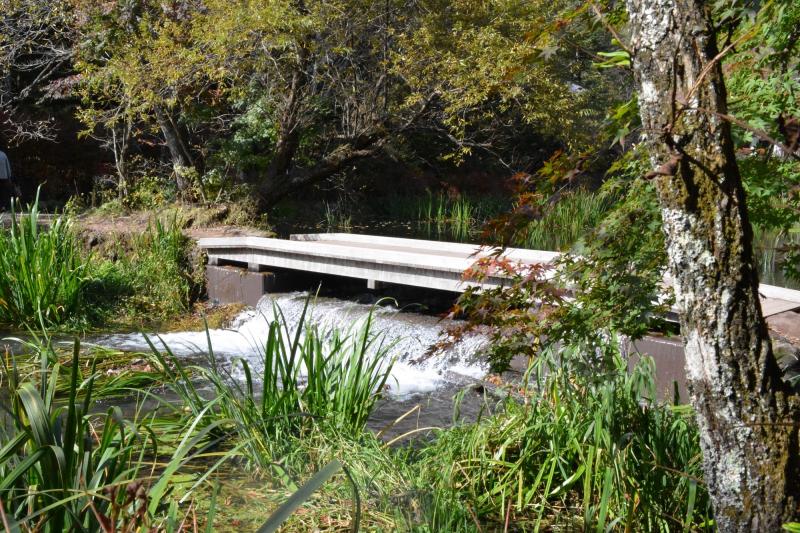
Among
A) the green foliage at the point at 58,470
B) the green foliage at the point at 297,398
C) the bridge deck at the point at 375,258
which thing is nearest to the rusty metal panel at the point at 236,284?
the bridge deck at the point at 375,258

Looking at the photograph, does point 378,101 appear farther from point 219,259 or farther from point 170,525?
point 170,525

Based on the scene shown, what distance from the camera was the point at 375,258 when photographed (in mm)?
7980

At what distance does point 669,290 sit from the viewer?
3533mm

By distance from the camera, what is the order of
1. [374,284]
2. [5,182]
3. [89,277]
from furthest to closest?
[5,182]
[89,277]
[374,284]

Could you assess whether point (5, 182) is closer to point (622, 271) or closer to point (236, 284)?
point (236, 284)

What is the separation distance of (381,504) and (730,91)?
186 cm

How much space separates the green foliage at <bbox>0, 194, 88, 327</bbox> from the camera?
23.9 ft

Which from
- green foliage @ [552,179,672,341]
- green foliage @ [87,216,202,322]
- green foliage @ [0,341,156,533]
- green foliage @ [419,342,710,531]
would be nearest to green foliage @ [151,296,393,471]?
green foliage @ [419,342,710,531]

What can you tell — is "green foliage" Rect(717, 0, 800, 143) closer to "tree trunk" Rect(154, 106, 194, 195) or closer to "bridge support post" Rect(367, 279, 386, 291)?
"bridge support post" Rect(367, 279, 386, 291)

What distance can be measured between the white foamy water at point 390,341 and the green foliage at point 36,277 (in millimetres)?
539

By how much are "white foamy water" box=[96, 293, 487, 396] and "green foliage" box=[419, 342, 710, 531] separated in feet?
6.98

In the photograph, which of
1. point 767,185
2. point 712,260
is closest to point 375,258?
point 767,185

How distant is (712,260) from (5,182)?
459 inches

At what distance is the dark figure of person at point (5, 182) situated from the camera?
10.7 metres
